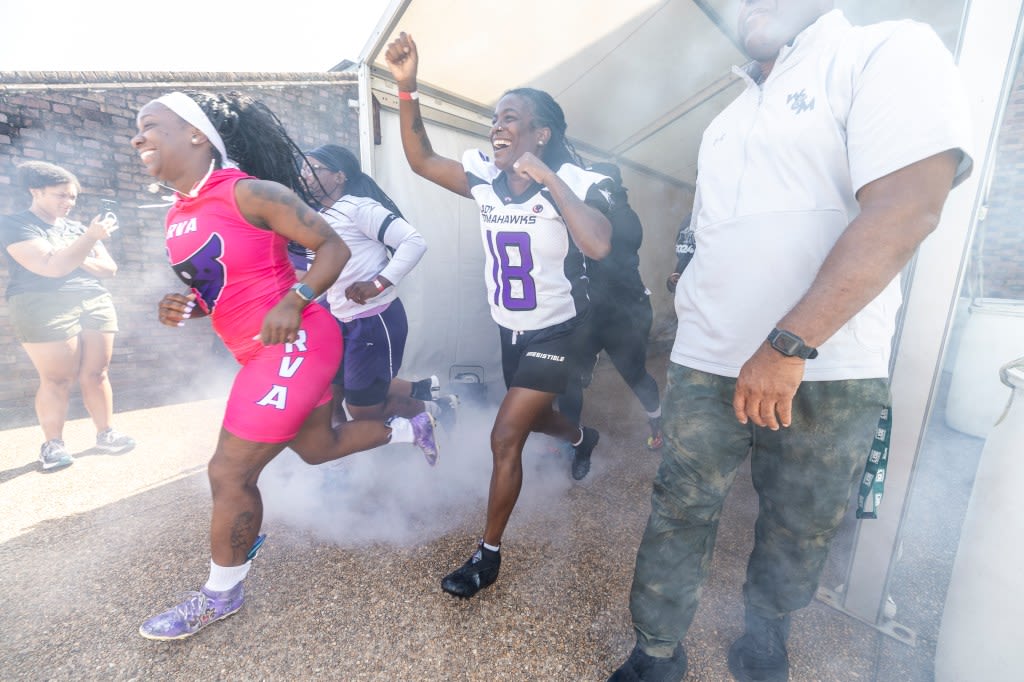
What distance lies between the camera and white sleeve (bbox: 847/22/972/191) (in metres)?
0.99

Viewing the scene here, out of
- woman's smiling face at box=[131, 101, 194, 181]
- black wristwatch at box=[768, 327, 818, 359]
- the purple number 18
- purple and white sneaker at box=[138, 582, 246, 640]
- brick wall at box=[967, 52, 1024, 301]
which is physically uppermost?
brick wall at box=[967, 52, 1024, 301]

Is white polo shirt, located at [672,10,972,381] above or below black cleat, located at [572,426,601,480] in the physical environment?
above

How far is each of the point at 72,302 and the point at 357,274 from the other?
7.27 ft

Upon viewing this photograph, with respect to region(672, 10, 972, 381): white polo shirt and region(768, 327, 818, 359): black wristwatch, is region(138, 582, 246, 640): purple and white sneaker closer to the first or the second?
region(672, 10, 972, 381): white polo shirt

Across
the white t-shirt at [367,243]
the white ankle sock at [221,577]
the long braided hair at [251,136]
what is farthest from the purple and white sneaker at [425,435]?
the long braided hair at [251,136]

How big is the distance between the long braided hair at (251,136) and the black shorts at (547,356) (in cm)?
131

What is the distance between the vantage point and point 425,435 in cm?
275

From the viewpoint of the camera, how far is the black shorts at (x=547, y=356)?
2045 millimetres

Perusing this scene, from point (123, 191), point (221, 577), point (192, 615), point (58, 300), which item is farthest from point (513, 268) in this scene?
point (123, 191)

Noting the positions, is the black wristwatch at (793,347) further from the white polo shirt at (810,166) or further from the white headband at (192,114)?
the white headband at (192,114)

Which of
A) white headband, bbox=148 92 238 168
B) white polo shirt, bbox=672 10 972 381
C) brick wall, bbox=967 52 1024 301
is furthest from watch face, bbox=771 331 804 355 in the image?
brick wall, bbox=967 52 1024 301

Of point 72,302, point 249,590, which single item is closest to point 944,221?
point 249,590

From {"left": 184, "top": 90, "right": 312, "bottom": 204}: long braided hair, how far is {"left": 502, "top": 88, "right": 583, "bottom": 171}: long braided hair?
110cm

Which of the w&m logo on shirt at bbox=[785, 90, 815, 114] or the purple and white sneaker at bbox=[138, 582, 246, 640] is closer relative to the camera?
the w&m logo on shirt at bbox=[785, 90, 815, 114]
